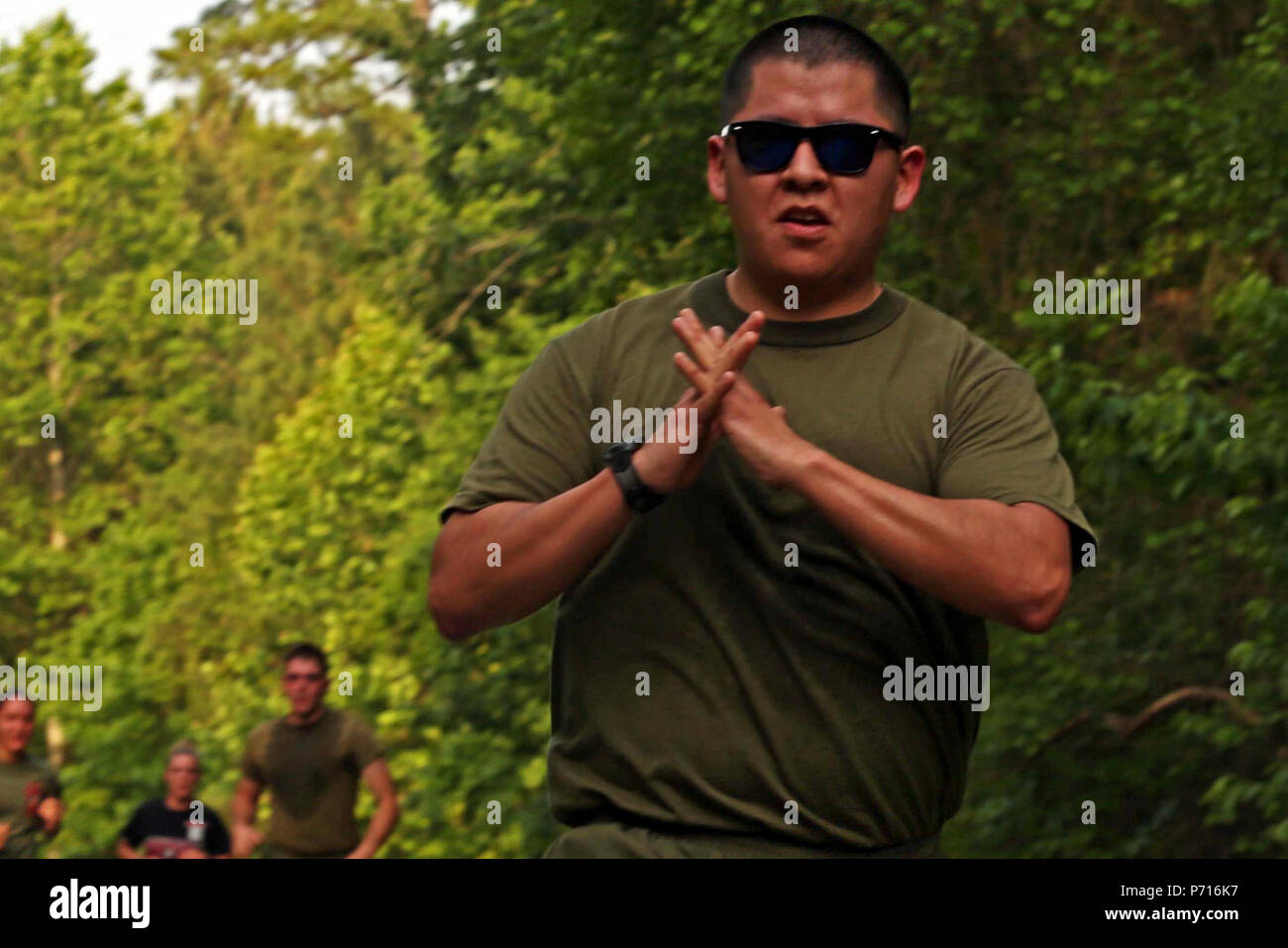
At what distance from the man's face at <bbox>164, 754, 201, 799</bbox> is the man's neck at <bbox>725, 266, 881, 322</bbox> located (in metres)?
7.47

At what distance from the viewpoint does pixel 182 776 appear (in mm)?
10172

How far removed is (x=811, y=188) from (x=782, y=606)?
1.73ft

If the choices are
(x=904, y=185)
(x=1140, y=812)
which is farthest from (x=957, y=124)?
(x=904, y=185)

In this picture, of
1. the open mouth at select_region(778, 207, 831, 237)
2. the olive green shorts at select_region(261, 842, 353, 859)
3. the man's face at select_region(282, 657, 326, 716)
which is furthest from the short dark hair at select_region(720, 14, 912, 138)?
the man's face at select_region(282, 657, 326, 716)

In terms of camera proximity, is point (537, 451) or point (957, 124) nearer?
point (537, 451)

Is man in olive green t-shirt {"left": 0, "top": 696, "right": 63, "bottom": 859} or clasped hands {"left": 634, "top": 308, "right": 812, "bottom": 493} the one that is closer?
clasped hands {"left": 634, "top": 308, "right": 812, "bottom": 493}

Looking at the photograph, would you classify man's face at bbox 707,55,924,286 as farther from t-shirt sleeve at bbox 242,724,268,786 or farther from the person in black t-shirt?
t-shirt sleeve at bbox 242,724,268,786

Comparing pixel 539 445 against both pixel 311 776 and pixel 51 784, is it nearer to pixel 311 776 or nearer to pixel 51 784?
pixel 311 776

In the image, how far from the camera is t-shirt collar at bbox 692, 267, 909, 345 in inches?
120

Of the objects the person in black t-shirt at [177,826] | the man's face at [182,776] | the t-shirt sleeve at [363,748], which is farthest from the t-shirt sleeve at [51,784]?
the t-shirt sleeve at [363,748]

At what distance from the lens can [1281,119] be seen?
36.6 feet

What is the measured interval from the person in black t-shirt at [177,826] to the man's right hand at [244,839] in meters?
0.05
